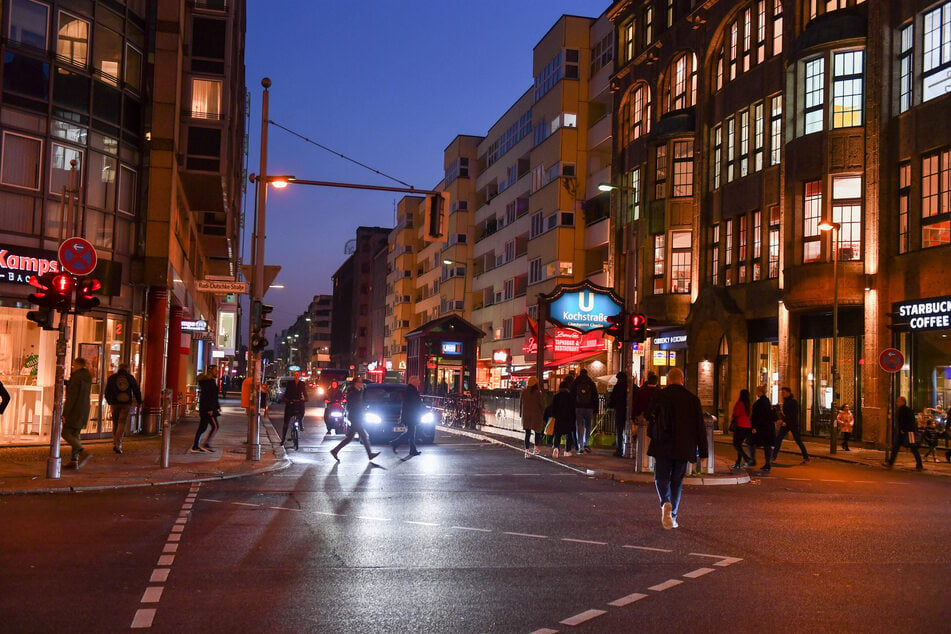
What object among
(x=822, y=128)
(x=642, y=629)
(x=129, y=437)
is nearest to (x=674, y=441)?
(x=642, y=629)

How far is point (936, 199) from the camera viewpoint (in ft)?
92.8

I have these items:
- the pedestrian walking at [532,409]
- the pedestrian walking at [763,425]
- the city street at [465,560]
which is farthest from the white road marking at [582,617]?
the pedestrian walking at [532,409]

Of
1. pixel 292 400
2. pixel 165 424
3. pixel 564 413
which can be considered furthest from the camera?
pixel 292 400

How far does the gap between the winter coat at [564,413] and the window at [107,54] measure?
14200mm

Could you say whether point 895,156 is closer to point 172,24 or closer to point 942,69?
point 942,69

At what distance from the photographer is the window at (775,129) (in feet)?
118

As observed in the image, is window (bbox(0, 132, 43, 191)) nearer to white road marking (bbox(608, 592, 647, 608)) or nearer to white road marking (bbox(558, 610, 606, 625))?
white road marking (bbox(608, 592, 647, 608))

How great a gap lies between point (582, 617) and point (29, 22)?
2200 cm

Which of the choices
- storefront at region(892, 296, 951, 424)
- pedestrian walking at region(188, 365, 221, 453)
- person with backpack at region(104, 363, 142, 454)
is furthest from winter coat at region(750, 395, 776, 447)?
person with backpack at region(104, 363, 142, 454)

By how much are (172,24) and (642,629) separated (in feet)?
82.2

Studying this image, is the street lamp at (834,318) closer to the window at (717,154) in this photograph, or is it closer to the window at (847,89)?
the window at (847,89)

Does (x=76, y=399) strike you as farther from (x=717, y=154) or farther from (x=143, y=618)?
(x=717, y=154)

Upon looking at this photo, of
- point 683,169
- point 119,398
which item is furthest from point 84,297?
point 683,169

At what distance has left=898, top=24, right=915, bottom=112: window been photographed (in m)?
29.6
